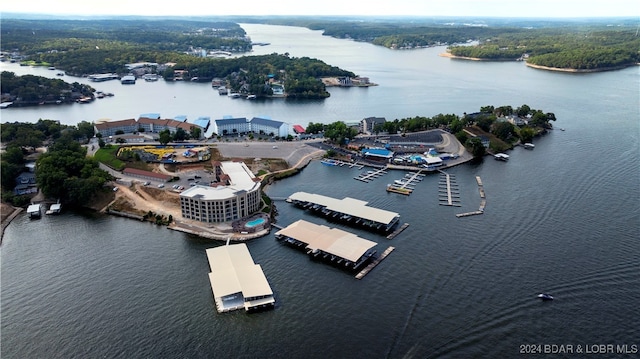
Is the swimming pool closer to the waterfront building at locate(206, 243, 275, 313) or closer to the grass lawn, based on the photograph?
the waterfront building at locate(206, 243, 275, 313)

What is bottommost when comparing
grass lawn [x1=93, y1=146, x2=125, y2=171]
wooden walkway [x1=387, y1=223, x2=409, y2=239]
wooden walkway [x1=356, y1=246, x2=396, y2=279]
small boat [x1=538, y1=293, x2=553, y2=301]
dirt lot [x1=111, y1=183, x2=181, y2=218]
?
dirt lot [x1=111, y1=183, x2=181, y2=218]

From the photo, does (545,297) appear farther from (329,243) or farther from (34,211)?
(34,211)

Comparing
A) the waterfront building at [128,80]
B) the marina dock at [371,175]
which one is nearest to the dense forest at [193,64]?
the waterfront building at [128,80]

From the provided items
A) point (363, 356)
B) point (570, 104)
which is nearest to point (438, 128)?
point (570, 104)

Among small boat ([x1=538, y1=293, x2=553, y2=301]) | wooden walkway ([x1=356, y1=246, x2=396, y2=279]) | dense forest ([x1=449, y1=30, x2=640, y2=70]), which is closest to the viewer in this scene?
small boat ([x1=538, y1=293, x2=553, y2=301])

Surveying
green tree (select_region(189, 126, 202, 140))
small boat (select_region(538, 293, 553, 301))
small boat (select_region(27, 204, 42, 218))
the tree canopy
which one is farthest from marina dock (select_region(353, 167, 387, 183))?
small boat (select_region(27, 204, 42, 218))

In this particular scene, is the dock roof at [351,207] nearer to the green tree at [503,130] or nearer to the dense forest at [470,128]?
the dense forest at [470,128]

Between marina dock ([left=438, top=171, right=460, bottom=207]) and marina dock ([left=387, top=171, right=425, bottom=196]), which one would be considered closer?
marina dock ([left=438, top=171, right=460, bottom=207])

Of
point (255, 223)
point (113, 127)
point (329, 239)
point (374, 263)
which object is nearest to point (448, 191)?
point (374, 263)
